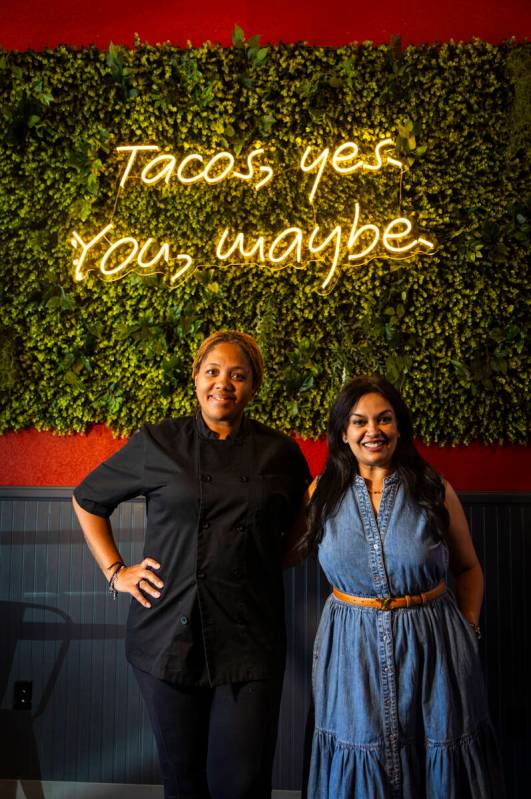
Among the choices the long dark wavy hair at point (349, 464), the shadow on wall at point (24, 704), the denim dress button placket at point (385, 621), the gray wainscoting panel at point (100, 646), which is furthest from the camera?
the shadow on wall at point (24, 704)

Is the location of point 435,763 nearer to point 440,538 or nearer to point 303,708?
point 440,538

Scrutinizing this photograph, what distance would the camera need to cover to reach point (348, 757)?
6.10 ft

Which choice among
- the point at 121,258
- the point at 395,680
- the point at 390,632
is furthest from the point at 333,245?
the point at 395,680

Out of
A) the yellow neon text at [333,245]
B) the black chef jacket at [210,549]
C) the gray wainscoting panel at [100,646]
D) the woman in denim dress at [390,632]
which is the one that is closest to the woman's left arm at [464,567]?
the woman in denim dress at [390,632]

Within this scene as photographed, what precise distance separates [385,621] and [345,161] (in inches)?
85.9

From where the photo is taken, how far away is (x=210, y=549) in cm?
194

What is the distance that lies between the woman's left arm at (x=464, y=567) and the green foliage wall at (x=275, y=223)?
1.04 m

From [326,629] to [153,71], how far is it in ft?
8.98

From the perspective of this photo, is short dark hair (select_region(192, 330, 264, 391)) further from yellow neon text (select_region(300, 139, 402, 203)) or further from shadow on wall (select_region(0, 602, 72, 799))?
shadow on wall (select_region(0, 602, 72, 799))

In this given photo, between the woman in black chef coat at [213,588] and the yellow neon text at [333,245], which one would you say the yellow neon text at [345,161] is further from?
the woman in black chef coat at [213,588]

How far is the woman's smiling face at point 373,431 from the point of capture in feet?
6.58

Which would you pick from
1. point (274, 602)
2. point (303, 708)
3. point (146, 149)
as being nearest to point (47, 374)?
point (146, 149)

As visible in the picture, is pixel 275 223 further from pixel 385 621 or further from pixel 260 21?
pixel 385 621

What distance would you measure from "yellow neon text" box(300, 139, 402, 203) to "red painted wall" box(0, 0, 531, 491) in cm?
59
